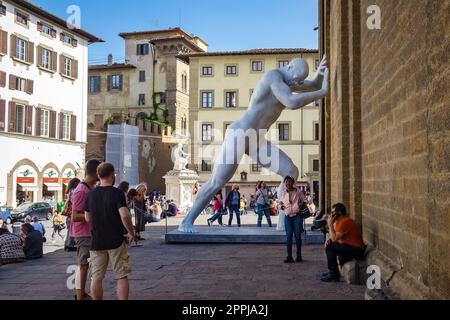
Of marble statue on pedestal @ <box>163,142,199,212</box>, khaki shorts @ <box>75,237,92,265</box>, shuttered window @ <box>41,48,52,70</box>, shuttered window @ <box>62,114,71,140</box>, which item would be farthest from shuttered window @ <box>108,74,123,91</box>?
khaki shorts @ <box>75,237,92,265</box>

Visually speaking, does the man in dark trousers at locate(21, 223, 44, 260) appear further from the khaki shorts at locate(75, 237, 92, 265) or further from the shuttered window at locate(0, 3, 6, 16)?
the shuttered window at locate(0, 3, 6, 16)

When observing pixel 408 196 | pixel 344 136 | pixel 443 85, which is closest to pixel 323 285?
pixel 408 196

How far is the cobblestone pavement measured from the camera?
20.8 feet

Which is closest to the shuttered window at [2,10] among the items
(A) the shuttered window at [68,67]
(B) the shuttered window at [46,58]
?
(B) the shuttered window at [46,58]

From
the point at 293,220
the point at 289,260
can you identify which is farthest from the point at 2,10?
the point at 289,260

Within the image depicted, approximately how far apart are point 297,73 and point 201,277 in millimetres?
5449

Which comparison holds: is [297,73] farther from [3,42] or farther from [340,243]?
[3,42]

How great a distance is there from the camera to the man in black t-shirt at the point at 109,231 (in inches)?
203

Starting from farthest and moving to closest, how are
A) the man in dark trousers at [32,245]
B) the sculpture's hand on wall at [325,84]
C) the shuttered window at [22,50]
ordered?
the shuttered window at [22,50]
the sculpture's hand on wall at [325,84]
the man in dark trousers at [32,245]

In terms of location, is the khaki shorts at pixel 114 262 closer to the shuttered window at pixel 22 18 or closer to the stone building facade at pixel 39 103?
the stone building facade at pixel 39 103

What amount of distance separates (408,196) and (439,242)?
1462 millimetres

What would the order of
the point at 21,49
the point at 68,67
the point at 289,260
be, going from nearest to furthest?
1. the point at 289,260
2. the point at 21,49
3. the point at 68,67

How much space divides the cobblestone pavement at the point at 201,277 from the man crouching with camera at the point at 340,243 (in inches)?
9.2

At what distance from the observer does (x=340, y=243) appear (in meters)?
7.11
